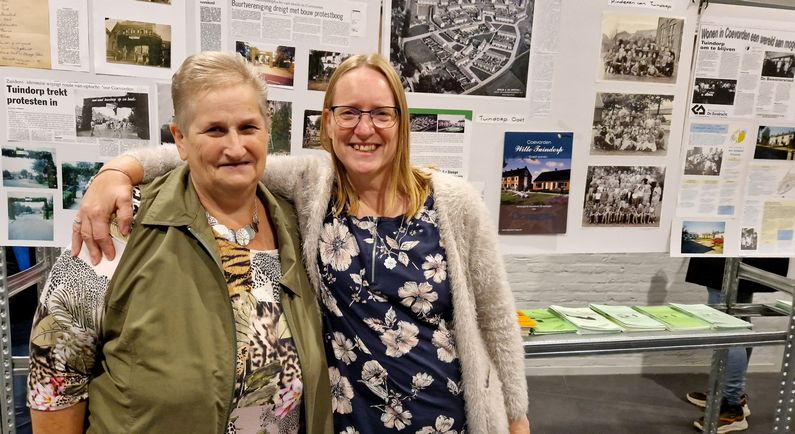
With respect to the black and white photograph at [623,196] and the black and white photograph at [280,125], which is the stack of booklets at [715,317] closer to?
the black and white photograph at [623,196]

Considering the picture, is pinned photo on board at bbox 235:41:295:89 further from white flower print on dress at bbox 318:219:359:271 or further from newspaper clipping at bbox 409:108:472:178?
white flower print on dress at bbox 318:219:359:271

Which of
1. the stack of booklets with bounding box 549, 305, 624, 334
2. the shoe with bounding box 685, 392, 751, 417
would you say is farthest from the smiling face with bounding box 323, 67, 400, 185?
the shoe with bounding box 685, 392, 751, 417

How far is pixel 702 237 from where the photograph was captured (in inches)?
87.7

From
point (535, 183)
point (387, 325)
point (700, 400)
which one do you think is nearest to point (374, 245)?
point (387, 325)

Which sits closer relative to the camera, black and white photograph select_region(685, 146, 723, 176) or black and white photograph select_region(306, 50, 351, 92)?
black and white photograph select_region(306, 50, 351, 92)

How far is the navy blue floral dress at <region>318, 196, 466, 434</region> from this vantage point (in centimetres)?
138

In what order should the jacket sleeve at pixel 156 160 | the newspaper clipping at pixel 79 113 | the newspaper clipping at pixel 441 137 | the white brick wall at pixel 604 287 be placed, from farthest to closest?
1. the white brick wall at pixel 604 287
2. the newspaper clipping at pixel 441 137
3. the newspaper clipping at pixel 79 113
4. the jacket sleeve at pixel 156 160

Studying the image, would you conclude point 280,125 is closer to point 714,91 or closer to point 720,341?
point 714,91

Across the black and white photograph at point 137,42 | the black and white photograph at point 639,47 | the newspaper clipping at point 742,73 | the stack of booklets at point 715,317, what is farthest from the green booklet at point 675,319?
the black and white photograph at point 137,42

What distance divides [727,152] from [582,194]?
0.65 meters

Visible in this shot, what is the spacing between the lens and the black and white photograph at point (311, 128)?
1854mm

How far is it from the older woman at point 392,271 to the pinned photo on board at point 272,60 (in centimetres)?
42

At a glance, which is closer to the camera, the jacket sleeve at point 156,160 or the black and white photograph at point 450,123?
the jacket sleeve at point 156,160

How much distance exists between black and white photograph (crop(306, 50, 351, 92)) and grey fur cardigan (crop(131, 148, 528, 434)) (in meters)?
0.42
